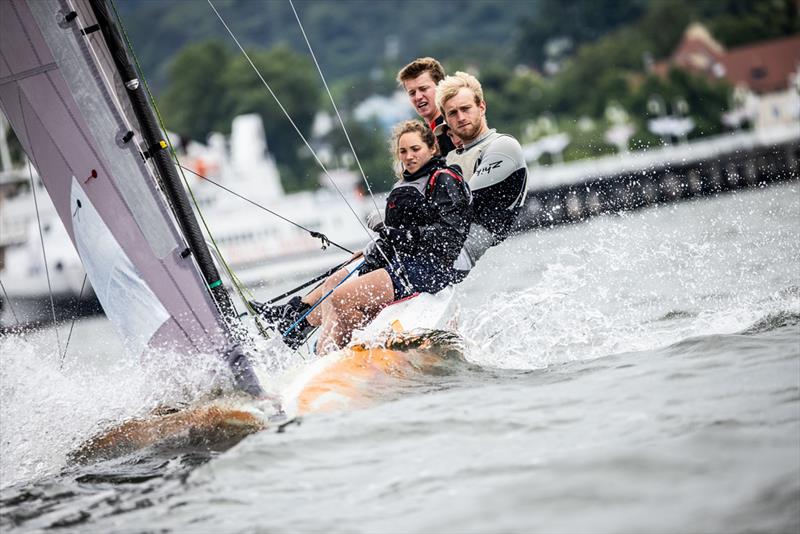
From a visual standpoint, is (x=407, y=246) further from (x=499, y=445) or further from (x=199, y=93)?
(x=199, y=93)

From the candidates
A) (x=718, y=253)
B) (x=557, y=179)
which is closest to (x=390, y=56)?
(x=557, y=179)

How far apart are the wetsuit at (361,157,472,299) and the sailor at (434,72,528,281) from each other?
0.46 feet

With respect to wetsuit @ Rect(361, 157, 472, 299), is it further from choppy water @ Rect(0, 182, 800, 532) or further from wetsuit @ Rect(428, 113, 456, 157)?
wetsuit @ Rect(428, 113, 456, 157)

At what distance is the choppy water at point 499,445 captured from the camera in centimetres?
415

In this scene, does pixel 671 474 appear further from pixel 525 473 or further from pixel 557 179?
pixel 557 179

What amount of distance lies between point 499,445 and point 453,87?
2.73 meters

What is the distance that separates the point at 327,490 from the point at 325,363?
1.82m

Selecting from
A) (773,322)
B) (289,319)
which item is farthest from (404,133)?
(773,322)

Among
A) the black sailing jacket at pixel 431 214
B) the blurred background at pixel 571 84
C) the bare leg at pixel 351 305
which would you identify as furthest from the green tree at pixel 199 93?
the black sailing jacket at pixel 431 214

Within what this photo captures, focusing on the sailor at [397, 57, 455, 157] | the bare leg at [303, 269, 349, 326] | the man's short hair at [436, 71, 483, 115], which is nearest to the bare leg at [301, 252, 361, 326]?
the bare leg at [303, 269, 349, 326]

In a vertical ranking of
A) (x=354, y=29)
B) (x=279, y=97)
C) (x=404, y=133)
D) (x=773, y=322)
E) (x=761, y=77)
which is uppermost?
(x=354, y=29)

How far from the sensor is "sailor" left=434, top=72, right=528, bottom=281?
6.92m

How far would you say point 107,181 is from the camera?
6.35 m

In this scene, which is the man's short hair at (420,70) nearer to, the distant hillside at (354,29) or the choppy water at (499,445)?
the choppy water at (499,445)
